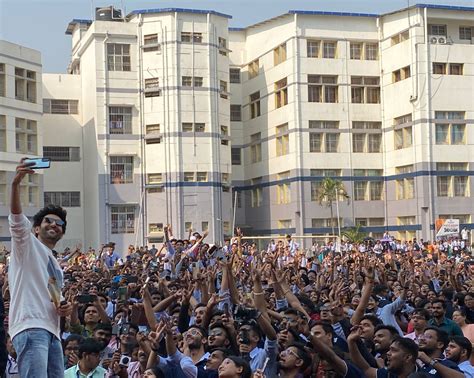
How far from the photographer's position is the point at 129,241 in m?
44.7

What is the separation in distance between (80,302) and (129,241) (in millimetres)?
35741

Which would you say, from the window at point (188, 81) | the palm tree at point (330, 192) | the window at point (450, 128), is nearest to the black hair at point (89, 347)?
the window at point (188, 81)

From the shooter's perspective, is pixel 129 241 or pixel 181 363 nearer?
pixel 181 363

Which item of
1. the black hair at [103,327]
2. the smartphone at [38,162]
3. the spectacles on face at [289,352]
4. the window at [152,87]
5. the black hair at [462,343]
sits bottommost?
the black hair at [462,343]

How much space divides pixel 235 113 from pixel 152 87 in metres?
9.18

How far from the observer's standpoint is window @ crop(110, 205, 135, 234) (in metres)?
44.9

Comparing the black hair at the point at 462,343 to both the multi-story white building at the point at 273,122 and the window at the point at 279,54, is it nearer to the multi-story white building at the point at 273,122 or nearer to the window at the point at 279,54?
the multi-story white building at the point at 273,122

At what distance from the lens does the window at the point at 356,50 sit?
4894 centimetres

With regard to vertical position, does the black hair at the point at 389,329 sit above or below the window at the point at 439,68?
below

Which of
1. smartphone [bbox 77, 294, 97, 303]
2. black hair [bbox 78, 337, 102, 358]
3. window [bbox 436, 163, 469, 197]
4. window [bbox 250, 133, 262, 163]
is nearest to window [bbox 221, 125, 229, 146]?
window [bbox 250, 133, 262, 163]

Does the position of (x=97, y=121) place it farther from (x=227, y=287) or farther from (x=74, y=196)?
(x=227, y=287)

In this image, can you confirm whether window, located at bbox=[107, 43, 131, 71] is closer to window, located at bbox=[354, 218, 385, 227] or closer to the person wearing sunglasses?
window, located at bbox=[354, 218, 385, 227]

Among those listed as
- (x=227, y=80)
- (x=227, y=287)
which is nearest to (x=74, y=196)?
(x=227, y=80)

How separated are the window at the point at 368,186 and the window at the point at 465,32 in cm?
993
